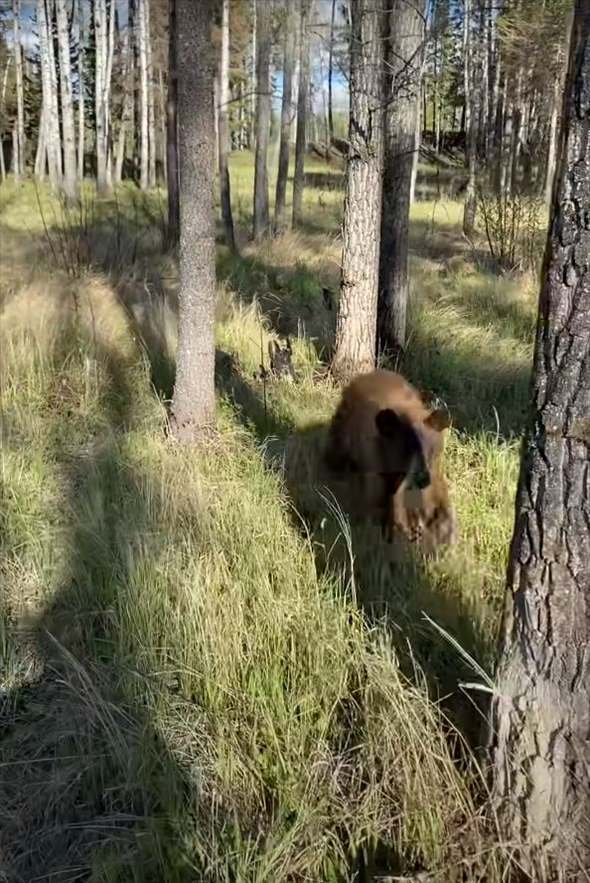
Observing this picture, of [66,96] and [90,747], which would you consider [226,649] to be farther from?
[66,96]

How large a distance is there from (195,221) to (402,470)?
2.23 m

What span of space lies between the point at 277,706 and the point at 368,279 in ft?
14.2

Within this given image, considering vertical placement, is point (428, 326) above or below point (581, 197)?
below

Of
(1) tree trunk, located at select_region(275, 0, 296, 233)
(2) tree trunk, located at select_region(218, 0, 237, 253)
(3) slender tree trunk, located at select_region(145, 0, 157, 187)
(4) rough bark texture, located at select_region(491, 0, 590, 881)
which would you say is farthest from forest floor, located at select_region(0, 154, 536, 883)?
(3) slender tree trunk, located at select_region(145, 0, 157, 187)

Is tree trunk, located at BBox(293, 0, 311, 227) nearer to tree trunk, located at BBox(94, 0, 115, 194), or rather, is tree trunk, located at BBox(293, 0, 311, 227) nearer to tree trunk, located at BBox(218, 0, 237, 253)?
tree trunk, located at BBox(218, 0, 237, 253)

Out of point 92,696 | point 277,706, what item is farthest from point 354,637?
point 92,696

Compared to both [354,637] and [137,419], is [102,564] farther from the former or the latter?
[137,419]

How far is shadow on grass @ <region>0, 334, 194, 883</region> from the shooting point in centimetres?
210

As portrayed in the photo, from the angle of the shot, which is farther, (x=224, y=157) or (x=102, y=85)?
(x=102, y=85)

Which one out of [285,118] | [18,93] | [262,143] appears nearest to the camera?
[262,143]

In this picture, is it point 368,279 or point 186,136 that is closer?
point 186,136

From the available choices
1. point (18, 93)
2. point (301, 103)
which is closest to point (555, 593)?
point (301, 103)

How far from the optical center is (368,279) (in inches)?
238

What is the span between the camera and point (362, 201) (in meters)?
5.89
